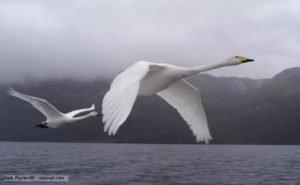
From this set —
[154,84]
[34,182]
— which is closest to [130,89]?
Answer: [154,84]

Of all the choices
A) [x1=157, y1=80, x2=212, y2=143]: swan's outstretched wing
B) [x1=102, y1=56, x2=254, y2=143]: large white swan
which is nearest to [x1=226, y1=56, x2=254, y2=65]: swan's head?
[x1=102, y1=56, x2=254, y2=143]: large white swan

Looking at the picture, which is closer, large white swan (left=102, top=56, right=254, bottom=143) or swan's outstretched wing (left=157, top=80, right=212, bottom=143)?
large white swan (left=102, top=56, right=254, bottom=143)

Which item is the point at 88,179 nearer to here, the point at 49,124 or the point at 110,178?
the point at 110,178

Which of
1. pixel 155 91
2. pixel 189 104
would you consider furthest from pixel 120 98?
pixel 189 104

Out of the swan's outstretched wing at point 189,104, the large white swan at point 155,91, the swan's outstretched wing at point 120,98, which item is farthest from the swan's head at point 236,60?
the swan's outstretched wing at point 120,98

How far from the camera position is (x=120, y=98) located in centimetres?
848

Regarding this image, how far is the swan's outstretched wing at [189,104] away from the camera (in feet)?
50.9

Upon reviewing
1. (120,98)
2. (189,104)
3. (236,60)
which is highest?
(236,60)

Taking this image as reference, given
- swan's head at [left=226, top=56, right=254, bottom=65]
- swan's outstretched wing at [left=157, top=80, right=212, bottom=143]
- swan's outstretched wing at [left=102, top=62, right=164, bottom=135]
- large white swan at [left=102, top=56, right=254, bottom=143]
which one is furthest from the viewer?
swan's outstretched wing at [left=157, top=80, right=212, bottom=143]

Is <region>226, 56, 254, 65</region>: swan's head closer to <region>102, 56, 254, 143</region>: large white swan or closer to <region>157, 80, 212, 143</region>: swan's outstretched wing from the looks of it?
<region>102, 56, 254, 143</region>: large white swan

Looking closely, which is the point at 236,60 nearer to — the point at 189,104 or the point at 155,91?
the point at 155,91

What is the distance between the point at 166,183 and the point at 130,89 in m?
50.5

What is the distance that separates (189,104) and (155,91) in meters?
3.17

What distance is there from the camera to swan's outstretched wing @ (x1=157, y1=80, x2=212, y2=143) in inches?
611
